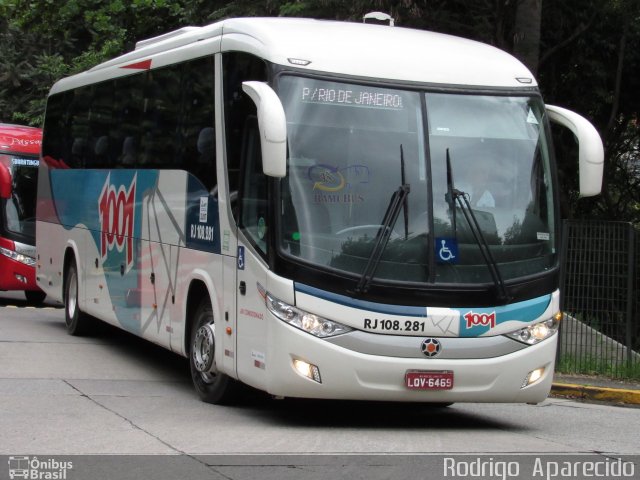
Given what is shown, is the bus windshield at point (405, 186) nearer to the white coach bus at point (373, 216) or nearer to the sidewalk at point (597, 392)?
Answer: the white coach bus at point (373, 216)

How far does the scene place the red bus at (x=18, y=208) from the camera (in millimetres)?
21578

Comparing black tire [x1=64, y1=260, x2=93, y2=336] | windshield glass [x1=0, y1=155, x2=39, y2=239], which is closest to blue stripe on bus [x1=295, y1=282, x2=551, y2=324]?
black tire [x1=64, y1=260, x2=93, y2=336]

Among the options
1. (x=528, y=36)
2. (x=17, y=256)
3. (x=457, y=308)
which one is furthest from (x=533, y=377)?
(x=17, y=256)

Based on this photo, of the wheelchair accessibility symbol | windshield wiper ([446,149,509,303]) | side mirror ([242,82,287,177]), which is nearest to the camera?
side mirror ([242,82,287,177])

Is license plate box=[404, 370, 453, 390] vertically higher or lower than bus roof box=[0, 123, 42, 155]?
lower

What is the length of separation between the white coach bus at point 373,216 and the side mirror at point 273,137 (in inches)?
0.5

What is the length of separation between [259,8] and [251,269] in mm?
11523

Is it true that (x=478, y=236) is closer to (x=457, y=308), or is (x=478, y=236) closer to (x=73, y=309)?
(x=457, y=308)

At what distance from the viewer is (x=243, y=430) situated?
9.46m

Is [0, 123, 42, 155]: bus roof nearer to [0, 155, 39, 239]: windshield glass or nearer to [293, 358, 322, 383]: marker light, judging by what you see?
[0, 155, 39, 239]: windshield glass

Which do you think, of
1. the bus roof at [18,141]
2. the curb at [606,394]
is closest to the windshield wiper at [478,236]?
the curb at [606,394]

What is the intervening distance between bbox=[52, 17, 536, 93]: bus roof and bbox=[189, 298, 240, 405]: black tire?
252 cm

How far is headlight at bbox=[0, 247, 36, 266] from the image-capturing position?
850 inches

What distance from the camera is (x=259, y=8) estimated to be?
A: 67.2 ft
